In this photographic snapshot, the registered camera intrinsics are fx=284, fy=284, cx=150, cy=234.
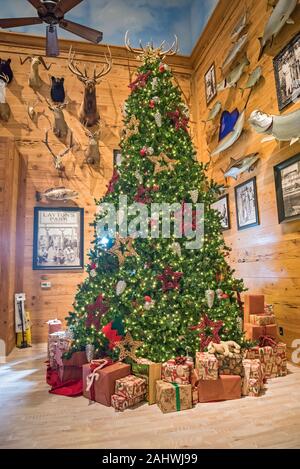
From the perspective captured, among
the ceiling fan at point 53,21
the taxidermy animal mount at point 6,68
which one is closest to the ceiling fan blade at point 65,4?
the ceiling fan at point 53,21

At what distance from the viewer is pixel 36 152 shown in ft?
14.2

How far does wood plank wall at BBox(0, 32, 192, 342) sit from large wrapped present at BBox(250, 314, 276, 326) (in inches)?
101

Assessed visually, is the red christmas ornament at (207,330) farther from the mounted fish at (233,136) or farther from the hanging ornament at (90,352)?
the mounted fish at (233,136)

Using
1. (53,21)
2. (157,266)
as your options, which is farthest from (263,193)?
(53,21)

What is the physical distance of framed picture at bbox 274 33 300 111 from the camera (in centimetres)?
268

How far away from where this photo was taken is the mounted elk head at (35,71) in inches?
168

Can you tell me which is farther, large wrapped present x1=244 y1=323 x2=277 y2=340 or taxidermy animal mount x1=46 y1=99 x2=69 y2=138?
taxidermy animal mount x1=46 y1=99 x2=69 y2=138

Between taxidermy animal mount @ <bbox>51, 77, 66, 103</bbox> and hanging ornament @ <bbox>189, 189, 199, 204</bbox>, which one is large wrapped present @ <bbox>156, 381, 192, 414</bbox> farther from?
taxidermy animal mount @ <bbox>51, 77, 66, 103</bbox>

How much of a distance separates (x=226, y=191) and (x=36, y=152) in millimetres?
2910

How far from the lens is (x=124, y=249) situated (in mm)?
2521

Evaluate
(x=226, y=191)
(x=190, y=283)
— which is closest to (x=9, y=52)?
(x=226, y=191)

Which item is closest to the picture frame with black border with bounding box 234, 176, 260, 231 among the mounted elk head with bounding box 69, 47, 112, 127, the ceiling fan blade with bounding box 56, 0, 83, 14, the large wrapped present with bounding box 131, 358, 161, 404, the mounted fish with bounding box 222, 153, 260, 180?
the mounted fish with bounding box 222, 153, 260, 180

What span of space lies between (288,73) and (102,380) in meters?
3.23
